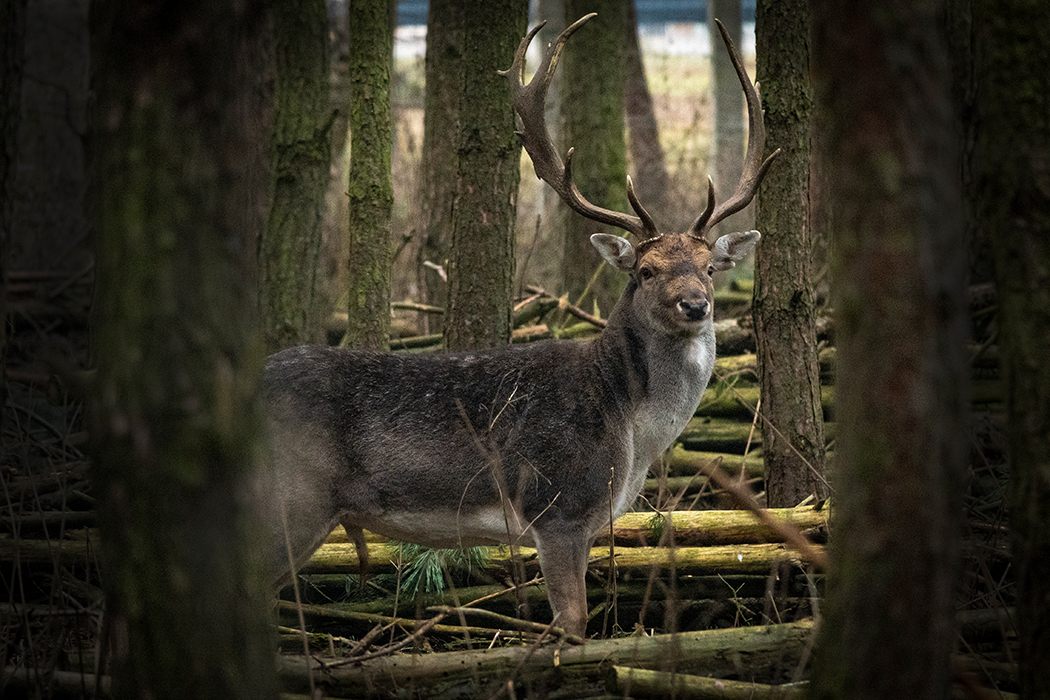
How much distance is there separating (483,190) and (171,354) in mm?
4491

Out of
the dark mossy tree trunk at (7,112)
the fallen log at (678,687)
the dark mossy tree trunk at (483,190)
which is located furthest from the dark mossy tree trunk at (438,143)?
the fallen log at (678,687)

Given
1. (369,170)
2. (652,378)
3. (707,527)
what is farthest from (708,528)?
(369,170)

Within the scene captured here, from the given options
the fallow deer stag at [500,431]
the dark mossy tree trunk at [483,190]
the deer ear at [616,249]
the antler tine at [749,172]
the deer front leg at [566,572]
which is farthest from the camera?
the dark mossy tree trunk at [483,190]

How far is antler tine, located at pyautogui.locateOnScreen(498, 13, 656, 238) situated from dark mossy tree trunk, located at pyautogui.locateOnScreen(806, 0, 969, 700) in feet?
11.1

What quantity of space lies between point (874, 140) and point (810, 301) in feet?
12.7

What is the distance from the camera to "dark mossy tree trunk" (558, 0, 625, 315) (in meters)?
10.8

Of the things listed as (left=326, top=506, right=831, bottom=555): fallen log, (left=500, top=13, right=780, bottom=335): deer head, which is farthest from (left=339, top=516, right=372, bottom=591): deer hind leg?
(left=500, top=13, right=780, bottom=335): deer head

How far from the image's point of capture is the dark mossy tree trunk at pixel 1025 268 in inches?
118

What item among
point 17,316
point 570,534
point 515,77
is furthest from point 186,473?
point 17,316

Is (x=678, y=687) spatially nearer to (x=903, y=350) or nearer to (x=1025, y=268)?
(x=903, y=350)

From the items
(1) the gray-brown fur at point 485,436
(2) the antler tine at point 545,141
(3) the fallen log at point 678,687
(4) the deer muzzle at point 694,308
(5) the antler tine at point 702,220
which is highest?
(2) the antler tine at point 545,141

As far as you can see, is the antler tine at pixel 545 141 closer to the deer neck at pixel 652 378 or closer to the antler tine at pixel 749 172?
the antler tine at pixel 749 172

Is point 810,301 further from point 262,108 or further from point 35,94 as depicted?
point 35,94

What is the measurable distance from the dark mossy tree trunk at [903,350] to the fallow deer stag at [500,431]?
2.71 meters
